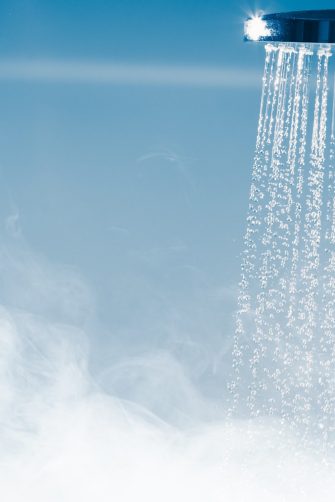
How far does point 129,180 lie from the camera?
38.1ft

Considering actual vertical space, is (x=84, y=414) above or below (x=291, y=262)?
below

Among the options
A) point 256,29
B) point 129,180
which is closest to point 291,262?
point 129,180

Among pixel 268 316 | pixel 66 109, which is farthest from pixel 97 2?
pixel 268 316

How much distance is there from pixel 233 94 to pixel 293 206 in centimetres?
128

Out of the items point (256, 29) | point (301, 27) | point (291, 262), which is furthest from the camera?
point (291, 262)

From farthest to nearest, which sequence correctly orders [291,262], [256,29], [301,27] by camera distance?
1. [291,262]
2. [256,29]
3. [301,27]

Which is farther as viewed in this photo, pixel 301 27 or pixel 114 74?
pixel 114 74

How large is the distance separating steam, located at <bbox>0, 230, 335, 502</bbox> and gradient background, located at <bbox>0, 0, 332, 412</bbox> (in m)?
0.04

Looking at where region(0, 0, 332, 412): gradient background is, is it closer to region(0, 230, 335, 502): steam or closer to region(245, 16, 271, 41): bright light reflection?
region(0, 230, 335, 502): steam

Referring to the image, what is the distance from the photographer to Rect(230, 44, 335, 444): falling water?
36.6ft

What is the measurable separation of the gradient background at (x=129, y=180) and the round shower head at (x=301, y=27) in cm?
85

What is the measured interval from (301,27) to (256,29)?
441 millimetres

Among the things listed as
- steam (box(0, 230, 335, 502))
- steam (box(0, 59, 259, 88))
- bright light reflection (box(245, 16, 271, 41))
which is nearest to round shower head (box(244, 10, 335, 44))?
bright light reflection (box(245, 16, 271, 41))

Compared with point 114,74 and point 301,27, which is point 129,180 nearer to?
point 114,74
